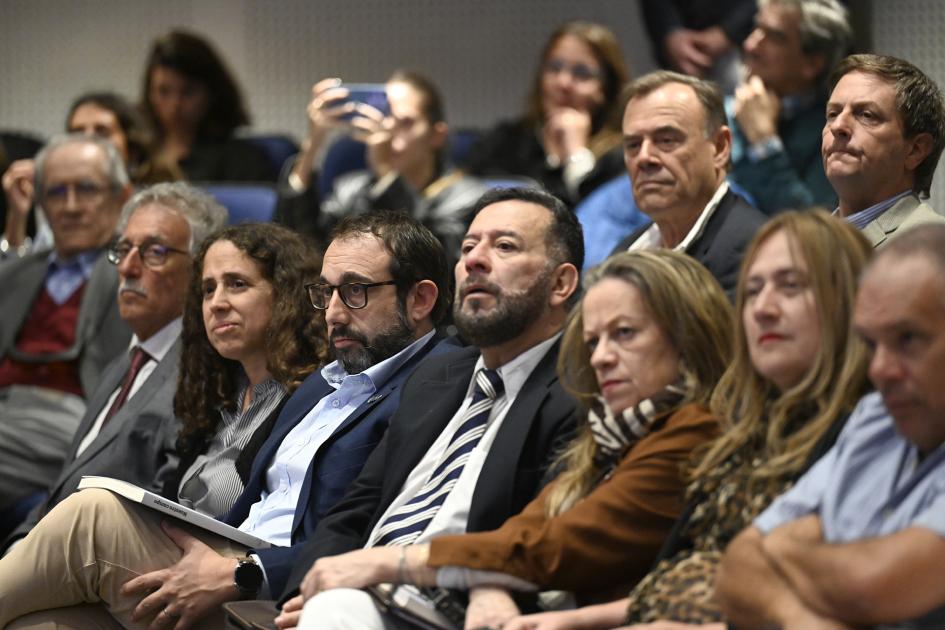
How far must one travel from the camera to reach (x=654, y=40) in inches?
216

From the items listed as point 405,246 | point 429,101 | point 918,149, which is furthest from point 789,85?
point 405,246

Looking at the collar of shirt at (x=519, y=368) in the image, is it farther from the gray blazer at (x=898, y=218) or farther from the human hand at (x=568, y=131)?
the human hand at (x=568, y=131)

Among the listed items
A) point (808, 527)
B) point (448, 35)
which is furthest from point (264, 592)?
point (448, 35)

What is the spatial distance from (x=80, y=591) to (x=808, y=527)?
5.54 feet

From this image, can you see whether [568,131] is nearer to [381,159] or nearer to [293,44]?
[381,159]

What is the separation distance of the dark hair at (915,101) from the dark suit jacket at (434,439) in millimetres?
875

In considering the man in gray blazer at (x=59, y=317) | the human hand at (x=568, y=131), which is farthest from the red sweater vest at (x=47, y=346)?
the human hand at (x=568, y=131)

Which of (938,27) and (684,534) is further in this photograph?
(938,27)

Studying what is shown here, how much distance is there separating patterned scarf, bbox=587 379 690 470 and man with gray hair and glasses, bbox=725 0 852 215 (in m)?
1.75

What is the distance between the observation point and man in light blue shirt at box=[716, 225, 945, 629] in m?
1.81

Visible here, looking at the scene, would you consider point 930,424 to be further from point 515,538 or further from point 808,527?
point 515,538

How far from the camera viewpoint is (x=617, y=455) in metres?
2.41

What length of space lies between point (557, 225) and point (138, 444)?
1.36 metres

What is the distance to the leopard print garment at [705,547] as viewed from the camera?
6.91 feet
